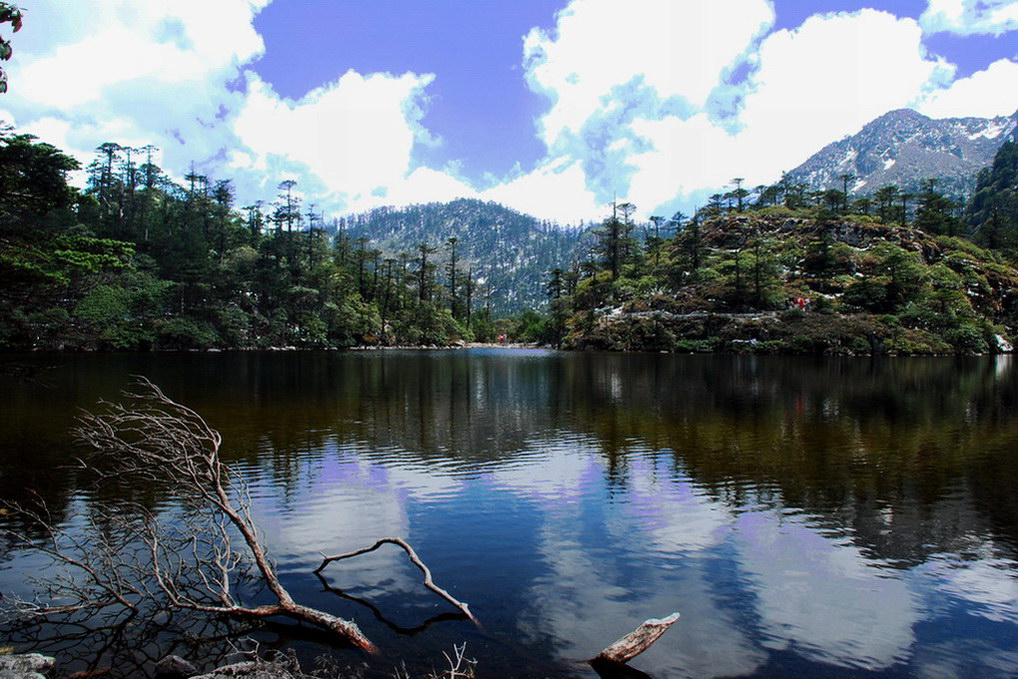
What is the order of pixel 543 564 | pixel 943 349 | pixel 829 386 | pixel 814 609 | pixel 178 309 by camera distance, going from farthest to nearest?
pixel 178 309, pixel 943 349, pixel 829 386, pixel 543 564, pixel 814 609

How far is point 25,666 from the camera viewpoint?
6.55m

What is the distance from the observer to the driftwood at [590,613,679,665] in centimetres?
716

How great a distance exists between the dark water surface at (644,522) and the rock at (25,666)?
251 centimetres

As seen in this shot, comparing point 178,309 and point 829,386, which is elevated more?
point 178,309

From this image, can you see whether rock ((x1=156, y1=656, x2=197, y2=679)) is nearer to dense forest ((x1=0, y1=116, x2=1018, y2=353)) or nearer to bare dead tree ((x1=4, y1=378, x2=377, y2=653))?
bare dead tree ((x1=4, y1=378, x2=377, y2=653))

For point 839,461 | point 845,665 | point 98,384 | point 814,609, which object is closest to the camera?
point 845,665

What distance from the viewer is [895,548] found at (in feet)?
36.7

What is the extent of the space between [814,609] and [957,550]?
4.60m

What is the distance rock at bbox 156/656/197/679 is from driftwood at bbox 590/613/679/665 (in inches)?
198

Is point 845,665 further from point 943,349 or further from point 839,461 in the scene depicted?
point 943,349

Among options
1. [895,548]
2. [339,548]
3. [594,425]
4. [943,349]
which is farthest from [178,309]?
[943,349]

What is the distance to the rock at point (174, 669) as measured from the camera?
6.70 metres

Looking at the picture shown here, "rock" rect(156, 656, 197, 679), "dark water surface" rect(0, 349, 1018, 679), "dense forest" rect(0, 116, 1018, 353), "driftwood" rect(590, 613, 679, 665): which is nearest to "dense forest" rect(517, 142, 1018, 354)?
"dense forest" rect(0, 116, 1018, 353)

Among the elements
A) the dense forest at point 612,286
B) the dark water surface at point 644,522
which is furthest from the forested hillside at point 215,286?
the dark water surface at point 644,522
